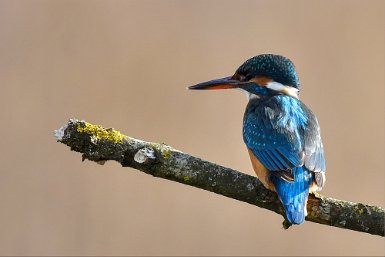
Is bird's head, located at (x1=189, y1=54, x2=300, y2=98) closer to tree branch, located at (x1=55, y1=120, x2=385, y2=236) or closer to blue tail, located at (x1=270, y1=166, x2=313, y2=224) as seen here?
blue tail, located at (x1=270, y1=166, x2=313, y2=224)

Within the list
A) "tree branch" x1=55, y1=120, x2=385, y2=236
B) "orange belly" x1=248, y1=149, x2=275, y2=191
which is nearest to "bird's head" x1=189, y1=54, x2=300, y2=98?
"orange belly" x1=248, y1=149, x2=275, y2=191

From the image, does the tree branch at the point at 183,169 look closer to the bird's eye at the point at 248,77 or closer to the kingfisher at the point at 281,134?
the kingfisher at the point at 281,134

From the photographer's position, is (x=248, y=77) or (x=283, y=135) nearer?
(x=283, y=135)

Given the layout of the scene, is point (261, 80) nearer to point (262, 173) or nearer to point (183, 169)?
point (262, 173)

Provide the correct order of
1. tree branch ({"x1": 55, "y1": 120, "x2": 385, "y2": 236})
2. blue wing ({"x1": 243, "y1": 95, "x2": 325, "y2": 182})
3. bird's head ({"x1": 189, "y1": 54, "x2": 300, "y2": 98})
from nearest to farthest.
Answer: tree branch ({"x1": 55, "y1": 120, "x2": 385, "y2": 236})
blue wing ({"x1": 243, "y1": 95, "x2": 325, "y2": 182})
bird's head ({"x1": 189, "y1": 54, "x2": 300, "y2": 98})

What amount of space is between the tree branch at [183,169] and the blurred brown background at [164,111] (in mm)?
1612

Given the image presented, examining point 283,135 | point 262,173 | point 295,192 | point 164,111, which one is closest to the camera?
point 295,192

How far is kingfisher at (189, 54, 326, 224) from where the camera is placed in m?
2.28

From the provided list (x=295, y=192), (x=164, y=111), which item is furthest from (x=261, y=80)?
(x=164, y=111)

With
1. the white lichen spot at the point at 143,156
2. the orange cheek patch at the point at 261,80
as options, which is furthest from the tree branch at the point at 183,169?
the orange cheek patch at the point at 261,80

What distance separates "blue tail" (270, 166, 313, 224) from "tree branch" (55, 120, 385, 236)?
0.06m

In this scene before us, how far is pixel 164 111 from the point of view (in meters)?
3.96

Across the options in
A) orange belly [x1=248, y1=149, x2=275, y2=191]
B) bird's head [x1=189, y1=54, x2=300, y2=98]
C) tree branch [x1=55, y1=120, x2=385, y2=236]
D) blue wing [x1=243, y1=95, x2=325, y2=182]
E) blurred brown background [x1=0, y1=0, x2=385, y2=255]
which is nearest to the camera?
tree branch [x1=55, y1=120, x2=385, y2=236]

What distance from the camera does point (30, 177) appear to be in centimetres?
374
